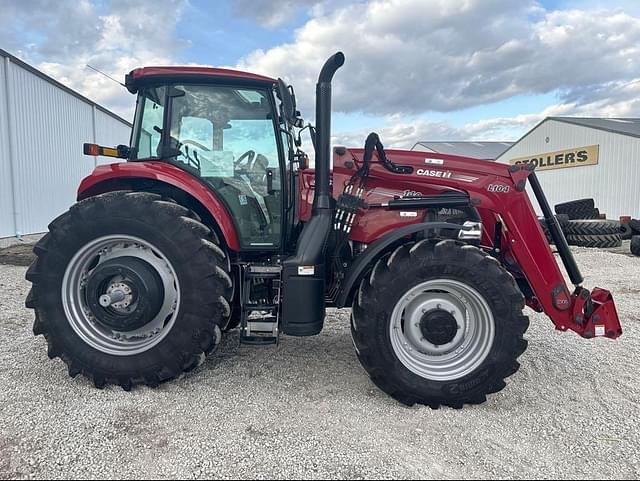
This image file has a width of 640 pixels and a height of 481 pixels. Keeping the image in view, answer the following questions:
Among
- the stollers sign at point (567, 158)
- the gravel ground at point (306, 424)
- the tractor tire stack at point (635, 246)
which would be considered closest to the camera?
the gravel ground at point (306, 424)

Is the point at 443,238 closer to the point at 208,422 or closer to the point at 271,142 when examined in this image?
the point at 271,142

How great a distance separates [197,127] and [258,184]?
2.11 ft

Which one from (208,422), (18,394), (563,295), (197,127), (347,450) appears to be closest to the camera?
(347,450)

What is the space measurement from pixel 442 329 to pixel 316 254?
992 mm

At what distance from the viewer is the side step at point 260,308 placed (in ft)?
10.2

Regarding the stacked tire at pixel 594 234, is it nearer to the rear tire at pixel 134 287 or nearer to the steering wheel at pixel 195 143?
the steering wheel at pixel 195 143

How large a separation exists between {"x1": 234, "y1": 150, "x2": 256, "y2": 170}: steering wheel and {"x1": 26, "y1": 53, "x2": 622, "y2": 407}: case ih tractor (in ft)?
0.04

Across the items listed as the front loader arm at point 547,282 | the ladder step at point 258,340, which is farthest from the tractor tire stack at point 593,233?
the ladder step at point 258,340

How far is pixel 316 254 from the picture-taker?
10.2 ft

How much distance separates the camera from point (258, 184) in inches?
136

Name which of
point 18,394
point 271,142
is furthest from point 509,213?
point 18,394

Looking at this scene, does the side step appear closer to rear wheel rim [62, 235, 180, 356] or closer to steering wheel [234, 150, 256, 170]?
rear wheel rim [62, 235, 180, 356]

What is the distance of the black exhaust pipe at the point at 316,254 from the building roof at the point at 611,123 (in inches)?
789

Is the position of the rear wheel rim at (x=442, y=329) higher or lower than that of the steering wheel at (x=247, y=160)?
lower
